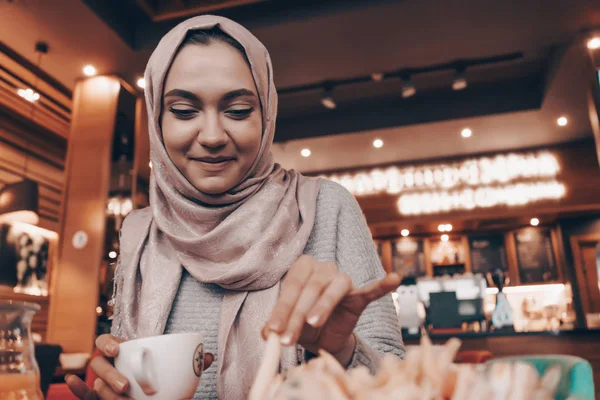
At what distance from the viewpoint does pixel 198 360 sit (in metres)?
0.66

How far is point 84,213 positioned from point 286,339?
414 cm

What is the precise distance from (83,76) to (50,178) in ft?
3.60

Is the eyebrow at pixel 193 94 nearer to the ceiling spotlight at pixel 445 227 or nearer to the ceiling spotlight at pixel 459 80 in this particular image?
the ceiling spotlight at pixel 459 80

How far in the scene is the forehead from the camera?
1016 mm

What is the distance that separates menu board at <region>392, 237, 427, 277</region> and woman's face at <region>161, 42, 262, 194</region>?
232 inches

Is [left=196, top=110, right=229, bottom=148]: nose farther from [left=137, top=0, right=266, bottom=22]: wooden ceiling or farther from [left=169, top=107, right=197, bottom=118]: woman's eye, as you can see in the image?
[left=137, top=0, right=266, bottom=22]: wooden ceiling

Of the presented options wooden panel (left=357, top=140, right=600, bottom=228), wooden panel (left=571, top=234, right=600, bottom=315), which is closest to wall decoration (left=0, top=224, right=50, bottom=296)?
wooden panel (left=357, top=140, right=600, bottom=228)

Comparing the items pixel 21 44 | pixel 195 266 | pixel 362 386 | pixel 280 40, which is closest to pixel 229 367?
pixel 195 266

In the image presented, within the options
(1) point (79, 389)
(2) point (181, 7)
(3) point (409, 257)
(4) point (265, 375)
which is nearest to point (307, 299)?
(4) point (265, 375)

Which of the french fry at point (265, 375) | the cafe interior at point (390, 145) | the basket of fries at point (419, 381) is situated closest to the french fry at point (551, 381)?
the basket of fries at point (419, 381)

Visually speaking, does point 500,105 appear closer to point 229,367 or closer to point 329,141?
point 329,141

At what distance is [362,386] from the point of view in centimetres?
27

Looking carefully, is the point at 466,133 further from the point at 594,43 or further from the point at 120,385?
the point at 120,385

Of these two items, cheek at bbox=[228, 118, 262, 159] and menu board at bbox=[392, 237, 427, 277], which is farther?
menu board at bbox=[392, 237, 427, 277]
